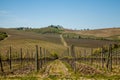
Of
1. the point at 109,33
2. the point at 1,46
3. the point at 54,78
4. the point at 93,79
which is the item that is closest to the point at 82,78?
the point at 93,79

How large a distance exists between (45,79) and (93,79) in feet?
14.8

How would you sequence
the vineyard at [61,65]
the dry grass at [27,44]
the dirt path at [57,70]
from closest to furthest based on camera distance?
the vineyard at [61,65] → the dirt path at [57,70] → the dry grass at [27,44]

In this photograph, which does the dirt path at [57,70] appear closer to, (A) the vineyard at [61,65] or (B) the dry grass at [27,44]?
(A) the vineyard at [61,65]

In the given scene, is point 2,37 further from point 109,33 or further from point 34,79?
point 34,79

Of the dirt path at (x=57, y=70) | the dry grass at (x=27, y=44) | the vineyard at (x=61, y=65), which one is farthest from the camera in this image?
the dry grass at (x=27, y=44)

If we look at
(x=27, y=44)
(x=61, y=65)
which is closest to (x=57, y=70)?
(x=61, y=65)

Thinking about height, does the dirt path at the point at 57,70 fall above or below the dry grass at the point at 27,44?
above

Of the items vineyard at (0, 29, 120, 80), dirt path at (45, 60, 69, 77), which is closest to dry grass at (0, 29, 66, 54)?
vineyard at (0, 29, 120, 80)

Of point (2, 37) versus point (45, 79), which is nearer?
point (45, 79)

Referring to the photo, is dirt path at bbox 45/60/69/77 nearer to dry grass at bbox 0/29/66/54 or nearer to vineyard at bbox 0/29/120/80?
vineyard at bbox 0/29/120/80

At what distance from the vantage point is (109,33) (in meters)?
184

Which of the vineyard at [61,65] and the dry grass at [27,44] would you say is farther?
the dry grass at [27,44]

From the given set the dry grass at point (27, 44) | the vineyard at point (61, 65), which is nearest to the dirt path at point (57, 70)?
the vineyard at point (61, 65)

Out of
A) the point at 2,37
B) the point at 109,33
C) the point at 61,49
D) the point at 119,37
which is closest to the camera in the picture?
the point at 61,49
